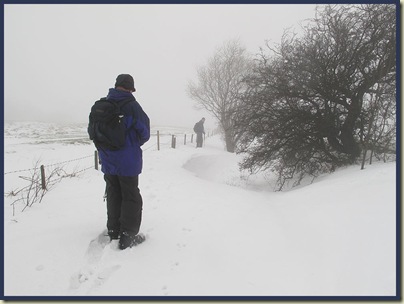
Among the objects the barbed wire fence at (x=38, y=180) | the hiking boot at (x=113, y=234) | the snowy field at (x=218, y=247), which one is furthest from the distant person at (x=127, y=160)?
the barbed wire fence at (x=38, y=180)

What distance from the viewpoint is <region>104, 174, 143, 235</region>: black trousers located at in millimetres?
3215

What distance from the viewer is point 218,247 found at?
3.32 m

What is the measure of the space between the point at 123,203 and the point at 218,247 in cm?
135

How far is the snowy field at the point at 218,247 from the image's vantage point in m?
2.53

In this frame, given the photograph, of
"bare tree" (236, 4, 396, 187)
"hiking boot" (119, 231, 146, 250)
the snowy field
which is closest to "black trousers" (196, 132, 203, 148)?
"bare tree" (236, 4, 396, 187)

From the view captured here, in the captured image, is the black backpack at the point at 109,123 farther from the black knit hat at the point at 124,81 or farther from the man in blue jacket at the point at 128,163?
the black knit hat at the point at 124,81

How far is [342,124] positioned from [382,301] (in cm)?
682

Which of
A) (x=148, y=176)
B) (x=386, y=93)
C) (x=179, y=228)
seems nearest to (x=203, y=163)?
(x=148, y=176)

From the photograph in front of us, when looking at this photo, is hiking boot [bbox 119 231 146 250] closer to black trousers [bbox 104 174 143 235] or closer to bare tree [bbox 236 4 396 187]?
black trousers [bbox 104 174 143 235]

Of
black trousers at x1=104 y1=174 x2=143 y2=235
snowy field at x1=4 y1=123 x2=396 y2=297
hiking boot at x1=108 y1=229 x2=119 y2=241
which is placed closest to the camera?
snowy field at x1=4 y1=123 x2=396 y2=297

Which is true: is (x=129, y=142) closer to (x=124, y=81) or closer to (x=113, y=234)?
(x=124, y=81)

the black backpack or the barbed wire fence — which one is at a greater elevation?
the black backpack

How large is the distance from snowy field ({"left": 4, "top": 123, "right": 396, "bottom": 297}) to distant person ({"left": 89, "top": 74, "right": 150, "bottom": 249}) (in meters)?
0.30

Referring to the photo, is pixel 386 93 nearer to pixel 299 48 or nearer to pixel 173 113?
pixel 299 48
